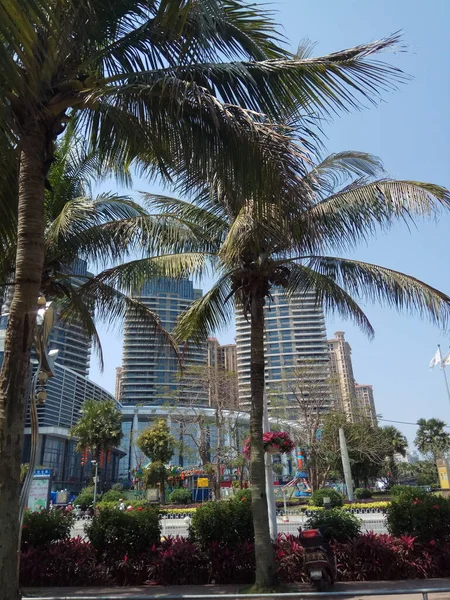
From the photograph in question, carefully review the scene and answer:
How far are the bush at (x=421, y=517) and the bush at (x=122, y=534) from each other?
4601 millimetres

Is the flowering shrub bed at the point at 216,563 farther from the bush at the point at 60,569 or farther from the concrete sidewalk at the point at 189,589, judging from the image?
the concrete sidewalk at the point at 189,589

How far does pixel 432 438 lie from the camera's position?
59.8 m

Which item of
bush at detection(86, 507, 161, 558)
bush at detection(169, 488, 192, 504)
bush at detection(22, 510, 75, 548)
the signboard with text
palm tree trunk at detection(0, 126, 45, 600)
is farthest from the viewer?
bush at detection(169, 488, 192, 504)

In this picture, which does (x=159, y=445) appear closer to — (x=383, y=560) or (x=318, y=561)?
(x=383, y=560)

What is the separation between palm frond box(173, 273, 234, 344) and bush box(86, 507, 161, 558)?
3.74m

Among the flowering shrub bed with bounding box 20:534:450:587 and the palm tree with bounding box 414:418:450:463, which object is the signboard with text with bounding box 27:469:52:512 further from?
the palm tree with bounding box 414:418:450:463

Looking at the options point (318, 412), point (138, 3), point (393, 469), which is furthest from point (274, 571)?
point (393, 469)

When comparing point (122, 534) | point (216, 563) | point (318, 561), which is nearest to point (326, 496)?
point (216, 563)

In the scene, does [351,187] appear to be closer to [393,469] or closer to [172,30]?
[172,30]

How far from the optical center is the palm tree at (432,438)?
58406 mm

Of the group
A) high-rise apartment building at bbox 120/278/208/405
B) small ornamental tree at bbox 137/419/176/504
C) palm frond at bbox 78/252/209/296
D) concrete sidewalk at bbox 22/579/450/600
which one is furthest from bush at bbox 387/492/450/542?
small ornamental tree at bbox 137/419/176/504

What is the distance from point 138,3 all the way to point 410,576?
972cm

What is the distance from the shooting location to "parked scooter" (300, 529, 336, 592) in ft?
24.7

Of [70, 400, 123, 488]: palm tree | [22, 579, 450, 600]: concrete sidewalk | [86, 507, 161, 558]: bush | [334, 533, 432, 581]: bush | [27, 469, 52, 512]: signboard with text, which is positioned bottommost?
[22, 579, 450, 600]: concrete sidewalk
